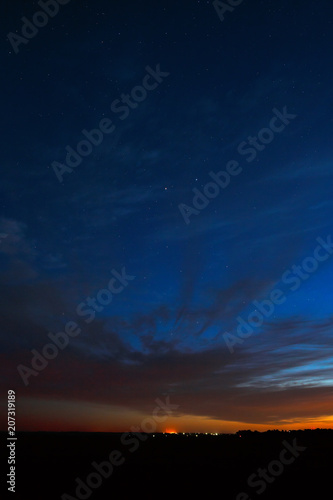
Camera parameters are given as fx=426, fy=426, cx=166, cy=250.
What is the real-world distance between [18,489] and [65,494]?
331 centimetres

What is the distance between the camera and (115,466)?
3634 cm

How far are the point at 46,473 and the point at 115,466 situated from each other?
6.38 metres

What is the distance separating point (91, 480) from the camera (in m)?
29.1

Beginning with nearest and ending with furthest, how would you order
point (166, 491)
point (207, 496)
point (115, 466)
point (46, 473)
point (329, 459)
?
point (207, 496) → point (166, 491) → point (46, 473) → point (115, 466) → point (329, 459)

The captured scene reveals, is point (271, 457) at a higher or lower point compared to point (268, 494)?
higher

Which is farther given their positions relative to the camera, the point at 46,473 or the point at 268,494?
the point at 46,473

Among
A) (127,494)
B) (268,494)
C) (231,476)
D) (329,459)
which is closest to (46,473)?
(127,494)

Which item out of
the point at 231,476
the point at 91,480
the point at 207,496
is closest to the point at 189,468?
the point at 231,476

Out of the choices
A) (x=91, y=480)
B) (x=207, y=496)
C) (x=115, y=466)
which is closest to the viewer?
(x=207, y=496)

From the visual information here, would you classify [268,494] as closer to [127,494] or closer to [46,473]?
[127,494]

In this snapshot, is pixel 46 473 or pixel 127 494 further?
pixel 46 473

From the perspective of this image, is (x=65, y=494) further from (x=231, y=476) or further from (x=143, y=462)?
(x=143, y=462)

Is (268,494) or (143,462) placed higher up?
(143,462)

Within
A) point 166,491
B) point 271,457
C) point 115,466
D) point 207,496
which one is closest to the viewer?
point 207,496
